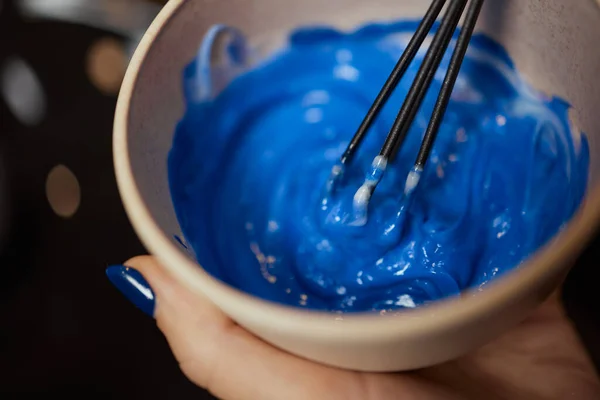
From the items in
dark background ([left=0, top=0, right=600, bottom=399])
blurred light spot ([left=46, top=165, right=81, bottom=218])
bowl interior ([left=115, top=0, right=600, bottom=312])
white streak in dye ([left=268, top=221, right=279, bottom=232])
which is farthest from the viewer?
blurred light spot ([left=46, top=165, right=81, bottom=218])

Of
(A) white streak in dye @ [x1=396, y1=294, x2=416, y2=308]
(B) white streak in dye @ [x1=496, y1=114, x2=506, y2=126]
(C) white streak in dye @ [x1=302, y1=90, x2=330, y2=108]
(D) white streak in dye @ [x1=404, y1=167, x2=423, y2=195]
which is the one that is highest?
(C) white streak in dye @ [x1=302, y1=90, x2=330, y2=108]

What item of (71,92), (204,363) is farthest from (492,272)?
(71,92)

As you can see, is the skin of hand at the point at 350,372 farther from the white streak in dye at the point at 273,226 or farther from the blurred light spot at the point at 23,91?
the blurred light spot at the point at 23,91

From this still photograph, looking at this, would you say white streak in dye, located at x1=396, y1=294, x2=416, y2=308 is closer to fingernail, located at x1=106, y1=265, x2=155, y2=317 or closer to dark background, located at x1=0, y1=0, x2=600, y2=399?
fingernail, located at x1=106, y1=265, x2=155, y2=317

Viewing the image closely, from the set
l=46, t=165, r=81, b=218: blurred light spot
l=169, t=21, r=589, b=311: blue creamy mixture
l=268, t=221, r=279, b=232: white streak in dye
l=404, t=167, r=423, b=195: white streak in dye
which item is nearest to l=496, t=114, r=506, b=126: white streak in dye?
l=169, t=21, r=589, b=311: blue creamy mixture

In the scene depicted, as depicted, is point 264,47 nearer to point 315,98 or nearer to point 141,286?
point 315,98

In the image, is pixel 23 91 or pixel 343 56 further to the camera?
pixel 23 91

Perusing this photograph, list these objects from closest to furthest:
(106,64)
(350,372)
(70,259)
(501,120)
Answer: (350,372), (501,120), (70,259), (106,64)

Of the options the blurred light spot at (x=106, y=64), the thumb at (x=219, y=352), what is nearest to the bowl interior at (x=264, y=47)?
the thumb at (x=219, y=352)

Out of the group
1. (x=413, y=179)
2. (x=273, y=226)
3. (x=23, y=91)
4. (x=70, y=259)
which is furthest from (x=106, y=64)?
(x=413, y=179)
